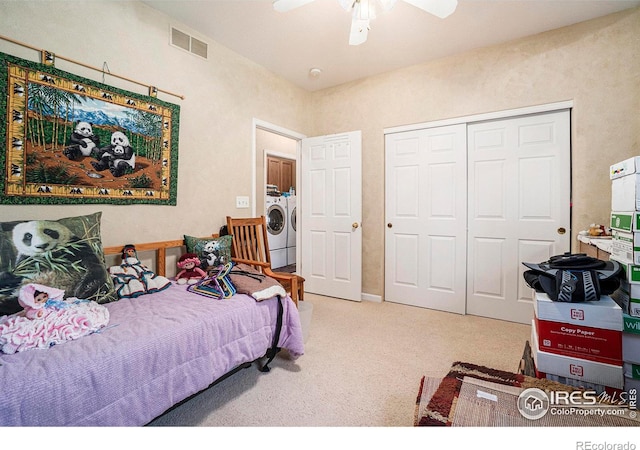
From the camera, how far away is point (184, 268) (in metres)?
2.34

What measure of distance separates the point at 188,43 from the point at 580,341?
3333 millimetres

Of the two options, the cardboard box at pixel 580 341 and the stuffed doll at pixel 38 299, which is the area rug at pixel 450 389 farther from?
the stuffed doll at pixel 38 299

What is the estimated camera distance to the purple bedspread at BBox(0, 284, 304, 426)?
105 centimetres

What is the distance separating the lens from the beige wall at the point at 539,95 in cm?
245

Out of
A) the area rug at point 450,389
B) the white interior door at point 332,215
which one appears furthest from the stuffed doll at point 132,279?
the white interior door at point 332,215

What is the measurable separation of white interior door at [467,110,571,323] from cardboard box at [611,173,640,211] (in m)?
1.01

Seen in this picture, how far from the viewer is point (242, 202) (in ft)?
10.4

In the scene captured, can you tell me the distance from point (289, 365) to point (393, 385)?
0.69m

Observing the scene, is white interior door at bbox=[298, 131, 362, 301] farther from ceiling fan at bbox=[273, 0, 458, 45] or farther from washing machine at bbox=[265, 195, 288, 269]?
ceiling fan at bbox=[273, 0, 458, 45]

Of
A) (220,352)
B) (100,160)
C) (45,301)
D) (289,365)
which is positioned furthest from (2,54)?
(289,365)

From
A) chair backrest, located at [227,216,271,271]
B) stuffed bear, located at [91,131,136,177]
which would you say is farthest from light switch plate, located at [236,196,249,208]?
stuffed bear, located at [91,131,136,177]

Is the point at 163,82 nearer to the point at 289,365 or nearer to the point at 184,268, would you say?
the point at 184,268

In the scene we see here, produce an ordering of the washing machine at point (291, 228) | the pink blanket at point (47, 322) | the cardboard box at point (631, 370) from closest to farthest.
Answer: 1. the pink blanket at point (47, 322)
2. the cardboard box at point (631, 370)
3. the washing machine at point (291, 228)

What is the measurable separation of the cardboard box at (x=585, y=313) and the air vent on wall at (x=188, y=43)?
3.08 m
